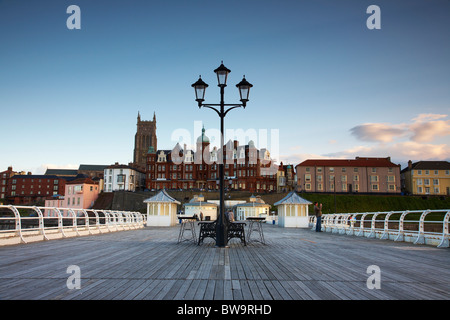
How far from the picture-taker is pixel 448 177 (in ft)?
280

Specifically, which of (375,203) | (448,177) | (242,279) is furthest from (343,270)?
(448,177)

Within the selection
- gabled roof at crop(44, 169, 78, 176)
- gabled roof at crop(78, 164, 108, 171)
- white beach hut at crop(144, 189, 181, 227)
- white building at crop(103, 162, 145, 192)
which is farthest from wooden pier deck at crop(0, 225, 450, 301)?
gabled roof at crop(78, 164, 108, 171)

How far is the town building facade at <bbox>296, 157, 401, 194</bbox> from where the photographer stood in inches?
3314

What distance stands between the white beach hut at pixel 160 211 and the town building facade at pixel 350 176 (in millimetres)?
58704

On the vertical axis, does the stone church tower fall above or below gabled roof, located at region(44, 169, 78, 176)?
above

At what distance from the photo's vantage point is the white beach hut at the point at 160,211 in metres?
31.1

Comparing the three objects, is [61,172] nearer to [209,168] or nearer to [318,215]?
[209,168]

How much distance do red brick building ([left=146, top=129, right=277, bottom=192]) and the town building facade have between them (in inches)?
385

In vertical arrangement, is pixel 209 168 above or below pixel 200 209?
above

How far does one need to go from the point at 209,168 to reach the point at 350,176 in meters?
37.2

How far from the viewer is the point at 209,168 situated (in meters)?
96.6

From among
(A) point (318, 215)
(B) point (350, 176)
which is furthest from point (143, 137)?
(A) point (318, 215)

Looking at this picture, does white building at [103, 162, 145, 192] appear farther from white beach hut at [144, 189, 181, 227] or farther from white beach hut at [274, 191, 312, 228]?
white beach hut at [274, 191, 312, 228]
